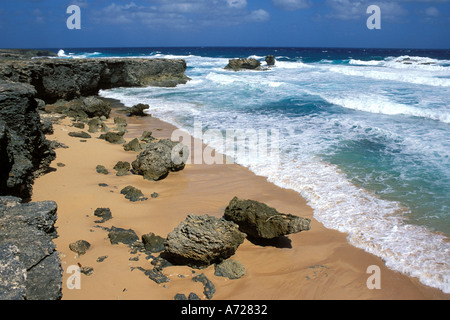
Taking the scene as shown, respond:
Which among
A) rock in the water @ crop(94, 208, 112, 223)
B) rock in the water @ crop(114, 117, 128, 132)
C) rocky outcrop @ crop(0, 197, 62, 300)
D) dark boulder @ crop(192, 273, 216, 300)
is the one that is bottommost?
dark boulder @ crop(192, 273, 216, 300)

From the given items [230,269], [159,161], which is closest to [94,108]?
[159,161]

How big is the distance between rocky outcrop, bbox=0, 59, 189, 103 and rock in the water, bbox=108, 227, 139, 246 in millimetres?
8318

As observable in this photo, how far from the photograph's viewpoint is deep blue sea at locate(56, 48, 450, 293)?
4793mm

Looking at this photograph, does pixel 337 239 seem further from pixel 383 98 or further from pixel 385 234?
pixel 383 98

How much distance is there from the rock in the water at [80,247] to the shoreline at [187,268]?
2.7 inches

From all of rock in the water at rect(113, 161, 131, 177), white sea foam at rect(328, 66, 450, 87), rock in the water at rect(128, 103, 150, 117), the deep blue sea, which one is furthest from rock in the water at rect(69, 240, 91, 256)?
white sea foam at rect(328, 66, 450, 87)

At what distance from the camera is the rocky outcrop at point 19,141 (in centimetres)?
444

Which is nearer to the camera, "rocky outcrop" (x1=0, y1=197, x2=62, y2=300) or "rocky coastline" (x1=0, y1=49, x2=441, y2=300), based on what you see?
"rocky outcrop" (x1=0, y1=197, x2=62, y2=300)

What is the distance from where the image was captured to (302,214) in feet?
18.1

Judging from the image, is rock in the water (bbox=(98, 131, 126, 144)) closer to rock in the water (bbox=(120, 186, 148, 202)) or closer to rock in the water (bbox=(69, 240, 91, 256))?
rock in the water (bbox=(120, 186, 148, 202))

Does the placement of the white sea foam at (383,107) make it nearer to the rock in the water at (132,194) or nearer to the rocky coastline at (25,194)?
the rocky coastline at (25,194)

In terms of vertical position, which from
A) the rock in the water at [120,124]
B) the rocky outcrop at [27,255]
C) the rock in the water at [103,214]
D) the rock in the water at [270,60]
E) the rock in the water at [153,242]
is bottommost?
the rock in the water at [153,242]

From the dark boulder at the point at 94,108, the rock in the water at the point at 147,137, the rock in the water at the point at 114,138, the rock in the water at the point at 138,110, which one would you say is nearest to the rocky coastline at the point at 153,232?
the rock in the water at the point at 114,138

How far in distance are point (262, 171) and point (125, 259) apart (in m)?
4.08
